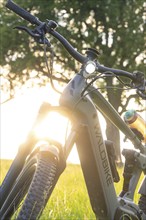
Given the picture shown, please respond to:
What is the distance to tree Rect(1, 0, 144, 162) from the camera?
87.0 feet

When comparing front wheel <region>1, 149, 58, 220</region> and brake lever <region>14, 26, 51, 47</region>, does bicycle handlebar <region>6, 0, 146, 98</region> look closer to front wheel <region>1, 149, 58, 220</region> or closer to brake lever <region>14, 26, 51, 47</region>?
brake lever <region>14, 26, 51, 47</region>

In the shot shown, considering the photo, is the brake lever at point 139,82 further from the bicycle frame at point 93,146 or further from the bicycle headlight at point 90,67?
the bicycle headlight at point 90,67

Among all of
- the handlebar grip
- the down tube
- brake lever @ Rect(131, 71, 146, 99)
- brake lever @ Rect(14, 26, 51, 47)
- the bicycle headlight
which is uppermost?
the handlebar grip

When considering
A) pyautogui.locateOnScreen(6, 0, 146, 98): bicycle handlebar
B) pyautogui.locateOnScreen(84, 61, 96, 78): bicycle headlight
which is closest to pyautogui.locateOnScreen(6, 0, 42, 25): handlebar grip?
pyautogui.locateOnScreen(6, 0, 146, 98): bicycle handlebar

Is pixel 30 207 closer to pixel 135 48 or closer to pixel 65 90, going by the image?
pixel 65 90

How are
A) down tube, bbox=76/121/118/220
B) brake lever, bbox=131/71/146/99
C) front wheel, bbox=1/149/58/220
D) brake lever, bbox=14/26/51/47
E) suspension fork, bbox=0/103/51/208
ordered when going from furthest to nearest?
brake lever, bbox=131/71/146/99
down tube, bbox=76/121/118/220
suspension fork, bbox=0/103/51/208
brake lever, bbox=14/26/51/47
front wheel, bbox=1/149/58/220

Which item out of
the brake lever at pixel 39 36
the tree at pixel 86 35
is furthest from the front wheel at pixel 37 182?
the tree at pixel 86 35

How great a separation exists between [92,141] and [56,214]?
183 centimetres

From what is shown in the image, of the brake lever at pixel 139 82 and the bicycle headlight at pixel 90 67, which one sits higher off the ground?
the bicycle headlight at pixel 90 67

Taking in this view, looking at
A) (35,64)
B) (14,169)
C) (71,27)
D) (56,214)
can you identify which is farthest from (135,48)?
(14,169)

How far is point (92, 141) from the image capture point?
11.5ft

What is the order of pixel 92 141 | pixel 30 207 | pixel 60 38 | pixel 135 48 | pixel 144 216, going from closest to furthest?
→ pixel 30 207 < pixel 60 38 < pixel 92 141 < pixel 144 216 < pixel 135 48

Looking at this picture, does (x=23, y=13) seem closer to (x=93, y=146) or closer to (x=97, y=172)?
(x=93, y=146)

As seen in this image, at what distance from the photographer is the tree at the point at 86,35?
26.5m
